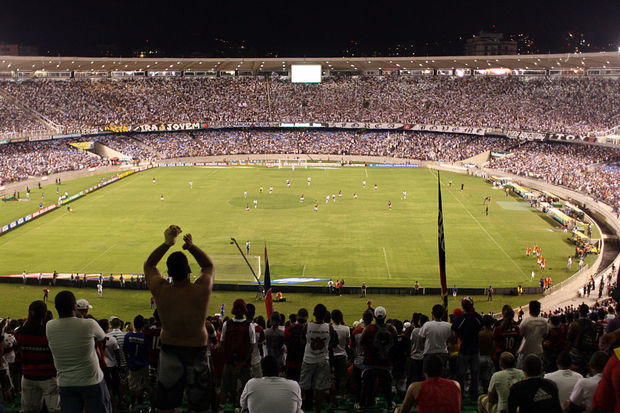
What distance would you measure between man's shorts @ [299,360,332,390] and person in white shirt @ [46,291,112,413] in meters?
3.63

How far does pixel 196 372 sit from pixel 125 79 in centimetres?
12170

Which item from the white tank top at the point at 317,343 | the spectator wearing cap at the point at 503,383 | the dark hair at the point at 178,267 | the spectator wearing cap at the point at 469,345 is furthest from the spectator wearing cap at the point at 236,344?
the spectator wearing cap at the point at 469,345

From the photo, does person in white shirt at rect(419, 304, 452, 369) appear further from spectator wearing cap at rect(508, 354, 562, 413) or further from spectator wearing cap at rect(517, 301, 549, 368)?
spectator wearing cap at rect(508, 354, 562, 413)

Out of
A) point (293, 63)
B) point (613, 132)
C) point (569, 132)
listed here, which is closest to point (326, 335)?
point (613, 132)

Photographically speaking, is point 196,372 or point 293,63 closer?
point 196,372

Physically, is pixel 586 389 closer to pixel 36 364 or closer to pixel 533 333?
pixel 533 333

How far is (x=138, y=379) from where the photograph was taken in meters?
11.6

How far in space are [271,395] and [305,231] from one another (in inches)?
1853

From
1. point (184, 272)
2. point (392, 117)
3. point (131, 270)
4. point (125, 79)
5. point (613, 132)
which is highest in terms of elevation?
point (125, 79)

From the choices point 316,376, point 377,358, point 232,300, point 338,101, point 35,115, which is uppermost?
point 338,101

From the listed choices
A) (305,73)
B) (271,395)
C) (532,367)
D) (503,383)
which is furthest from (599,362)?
(305,73)

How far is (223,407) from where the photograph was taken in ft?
33.8

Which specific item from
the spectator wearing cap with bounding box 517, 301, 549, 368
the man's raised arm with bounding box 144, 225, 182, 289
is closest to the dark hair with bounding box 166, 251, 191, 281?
the man's raised arm with bounding box 144, 225, 182, 289

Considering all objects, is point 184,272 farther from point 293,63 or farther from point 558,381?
A: point 293,63
